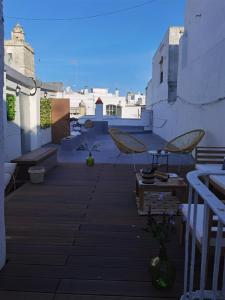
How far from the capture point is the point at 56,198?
4188 millimetres

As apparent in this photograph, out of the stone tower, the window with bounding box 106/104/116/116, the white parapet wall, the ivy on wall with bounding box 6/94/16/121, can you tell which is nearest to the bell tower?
A: the stone tower

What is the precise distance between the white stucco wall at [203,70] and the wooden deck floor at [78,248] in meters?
2.67

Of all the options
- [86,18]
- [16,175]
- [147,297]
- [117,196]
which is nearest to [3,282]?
[147,297]

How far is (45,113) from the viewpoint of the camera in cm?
1106

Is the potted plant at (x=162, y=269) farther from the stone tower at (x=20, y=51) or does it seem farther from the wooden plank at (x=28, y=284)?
the stone tower at (x=20, y=51)

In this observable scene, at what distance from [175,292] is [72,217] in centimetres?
171

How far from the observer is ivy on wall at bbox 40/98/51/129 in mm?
10742

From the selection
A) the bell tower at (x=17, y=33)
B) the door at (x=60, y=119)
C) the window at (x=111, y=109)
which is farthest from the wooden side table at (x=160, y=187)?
the window at (x=111, y=109)

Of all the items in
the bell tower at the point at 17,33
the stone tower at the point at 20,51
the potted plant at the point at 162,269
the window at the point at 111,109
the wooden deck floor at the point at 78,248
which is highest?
the bell tower at the point at 17,33

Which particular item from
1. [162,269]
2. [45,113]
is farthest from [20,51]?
[162,269]

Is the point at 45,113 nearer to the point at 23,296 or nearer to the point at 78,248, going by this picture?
the point at 78,248

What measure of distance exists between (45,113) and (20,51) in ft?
13.4


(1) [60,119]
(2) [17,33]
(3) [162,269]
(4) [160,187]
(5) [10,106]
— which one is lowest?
(3) [162,269]

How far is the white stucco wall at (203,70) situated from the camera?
5605mm
